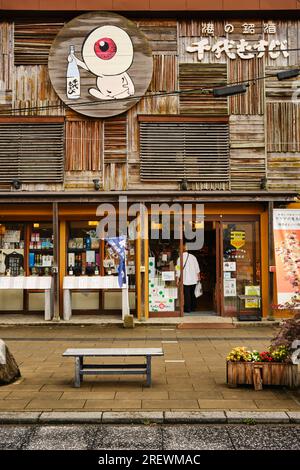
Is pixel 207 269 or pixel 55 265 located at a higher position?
pixel 55 265

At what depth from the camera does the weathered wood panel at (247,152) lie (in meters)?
14.6

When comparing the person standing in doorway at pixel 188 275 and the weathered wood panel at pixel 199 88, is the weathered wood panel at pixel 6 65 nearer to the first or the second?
the weathered wood panel at pixel 199 88

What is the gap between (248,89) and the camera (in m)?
14.8

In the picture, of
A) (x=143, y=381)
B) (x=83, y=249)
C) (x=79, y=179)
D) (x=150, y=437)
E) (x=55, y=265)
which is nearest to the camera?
(x=150, y=437)

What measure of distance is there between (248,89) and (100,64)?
4500 millimetres

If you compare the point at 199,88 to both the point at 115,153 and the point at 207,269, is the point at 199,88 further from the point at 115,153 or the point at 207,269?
the point at 207,269

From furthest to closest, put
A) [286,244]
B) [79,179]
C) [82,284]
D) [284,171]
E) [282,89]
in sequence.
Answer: [282,89] < [284,171] < [79,179] < [82,284] < [286,244]

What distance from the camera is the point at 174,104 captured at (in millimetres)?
14695

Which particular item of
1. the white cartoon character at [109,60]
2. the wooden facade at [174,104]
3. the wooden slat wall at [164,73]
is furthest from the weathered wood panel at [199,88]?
the white cartoon character at [109,60]

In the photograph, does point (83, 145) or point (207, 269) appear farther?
point (207, 269)

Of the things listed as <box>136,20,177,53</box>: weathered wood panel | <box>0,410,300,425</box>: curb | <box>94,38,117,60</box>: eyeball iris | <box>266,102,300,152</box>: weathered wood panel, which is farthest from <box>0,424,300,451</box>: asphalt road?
<box>136,20,177,53</box>: weathered wood panel

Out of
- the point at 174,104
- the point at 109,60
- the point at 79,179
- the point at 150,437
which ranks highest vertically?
the point at 109,60

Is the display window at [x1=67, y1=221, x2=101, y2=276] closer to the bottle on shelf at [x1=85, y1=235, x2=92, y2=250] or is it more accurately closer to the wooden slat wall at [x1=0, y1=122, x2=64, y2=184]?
the bottle on shelf at [x1=85, y1=235, x2=92, y2=250]

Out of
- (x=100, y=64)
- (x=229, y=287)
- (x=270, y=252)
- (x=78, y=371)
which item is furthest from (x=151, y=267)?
(x=78, y=371)
